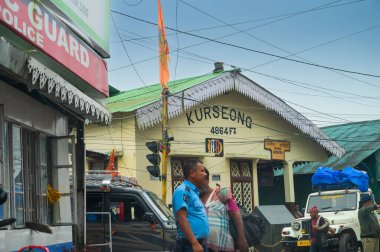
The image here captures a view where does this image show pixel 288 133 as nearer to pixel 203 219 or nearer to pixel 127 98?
pixel 127 98

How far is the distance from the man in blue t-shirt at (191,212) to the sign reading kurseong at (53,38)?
1.90m

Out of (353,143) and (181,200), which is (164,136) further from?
(353,143)

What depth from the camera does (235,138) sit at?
900 inches

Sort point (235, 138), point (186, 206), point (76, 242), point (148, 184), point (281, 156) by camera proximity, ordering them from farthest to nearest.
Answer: point (281, 156)
point (235, 138)
point (148, 184)
point (76, 242)
point (186, 206)

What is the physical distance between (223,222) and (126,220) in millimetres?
4403

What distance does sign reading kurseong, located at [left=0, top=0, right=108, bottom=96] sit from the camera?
5.66 m

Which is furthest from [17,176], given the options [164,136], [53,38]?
[164,136]

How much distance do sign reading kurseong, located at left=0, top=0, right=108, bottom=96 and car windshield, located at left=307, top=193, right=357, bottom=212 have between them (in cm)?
935

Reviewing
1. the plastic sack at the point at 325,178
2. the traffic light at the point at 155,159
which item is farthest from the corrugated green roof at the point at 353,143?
the traffic light at the point at 155,159

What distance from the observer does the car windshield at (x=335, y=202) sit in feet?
53.5

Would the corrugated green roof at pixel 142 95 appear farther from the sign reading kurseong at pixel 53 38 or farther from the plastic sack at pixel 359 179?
the sign reading kurseong at pixel 53 38

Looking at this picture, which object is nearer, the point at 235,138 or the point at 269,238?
the point at 269,238

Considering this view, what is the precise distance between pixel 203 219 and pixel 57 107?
2.95 m

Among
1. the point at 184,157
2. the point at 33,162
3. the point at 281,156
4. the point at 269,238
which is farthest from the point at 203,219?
the point at 281,156
